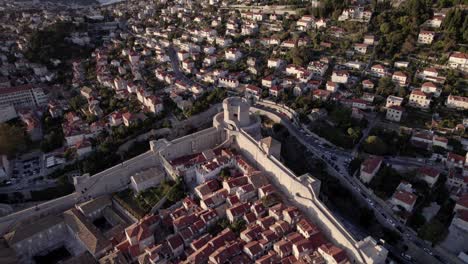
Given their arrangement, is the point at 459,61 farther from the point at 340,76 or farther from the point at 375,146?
the point at 375,146

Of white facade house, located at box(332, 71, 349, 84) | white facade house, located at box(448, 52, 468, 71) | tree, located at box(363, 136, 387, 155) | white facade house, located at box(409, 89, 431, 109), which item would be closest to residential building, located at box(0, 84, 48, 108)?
white facade house, located at box(332, 71, 349, 84)

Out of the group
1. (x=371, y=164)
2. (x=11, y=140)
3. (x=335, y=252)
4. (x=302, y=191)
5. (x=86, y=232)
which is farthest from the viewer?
(x=11, y=140)

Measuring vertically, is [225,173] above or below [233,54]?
below

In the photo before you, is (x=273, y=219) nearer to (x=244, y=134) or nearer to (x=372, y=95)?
(x=244, y=134)

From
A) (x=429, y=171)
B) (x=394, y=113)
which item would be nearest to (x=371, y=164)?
(x=429, y=171)

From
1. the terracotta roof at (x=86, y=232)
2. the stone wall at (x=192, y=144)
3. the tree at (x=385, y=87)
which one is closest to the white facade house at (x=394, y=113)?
the tree at (x=385, y=87)

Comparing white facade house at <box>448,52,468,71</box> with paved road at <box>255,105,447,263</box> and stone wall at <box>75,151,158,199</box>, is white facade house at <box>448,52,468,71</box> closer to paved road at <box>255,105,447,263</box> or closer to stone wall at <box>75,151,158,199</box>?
paved road at <box>255,105,447,263</box>
